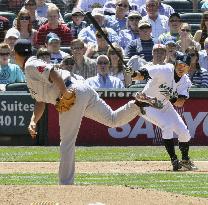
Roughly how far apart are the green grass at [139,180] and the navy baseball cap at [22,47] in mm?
1874

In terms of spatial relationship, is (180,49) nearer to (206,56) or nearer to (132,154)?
(206,56)

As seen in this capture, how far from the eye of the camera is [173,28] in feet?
52.5

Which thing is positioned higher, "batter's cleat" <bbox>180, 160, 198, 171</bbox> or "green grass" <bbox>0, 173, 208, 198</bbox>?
"green grass" <bbox>0, 173, 208, 198</bbox>

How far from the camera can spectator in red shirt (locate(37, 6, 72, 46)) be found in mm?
15594

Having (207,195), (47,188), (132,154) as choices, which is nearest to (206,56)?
(132,154)

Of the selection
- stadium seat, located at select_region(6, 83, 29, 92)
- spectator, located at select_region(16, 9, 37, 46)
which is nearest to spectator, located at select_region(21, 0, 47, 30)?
spectator, located at select_region(16, 9, 37, 46)

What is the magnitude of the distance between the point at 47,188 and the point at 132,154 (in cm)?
558

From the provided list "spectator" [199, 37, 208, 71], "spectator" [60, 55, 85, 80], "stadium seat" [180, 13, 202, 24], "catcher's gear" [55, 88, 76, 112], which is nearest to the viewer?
"catcher's gear" [55, 88, 76, 112]

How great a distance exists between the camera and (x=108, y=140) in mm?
14750

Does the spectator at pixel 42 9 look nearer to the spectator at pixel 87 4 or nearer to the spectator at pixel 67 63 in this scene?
the spectator at pixel 87 4

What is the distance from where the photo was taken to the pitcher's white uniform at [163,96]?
11.0 m

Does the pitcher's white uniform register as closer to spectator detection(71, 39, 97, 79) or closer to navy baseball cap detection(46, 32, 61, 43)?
spectator detection(71, 39, 97, 79)

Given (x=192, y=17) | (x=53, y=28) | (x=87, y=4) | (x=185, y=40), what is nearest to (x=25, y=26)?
(x=53, y=28)

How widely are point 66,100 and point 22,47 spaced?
29.5 inches
